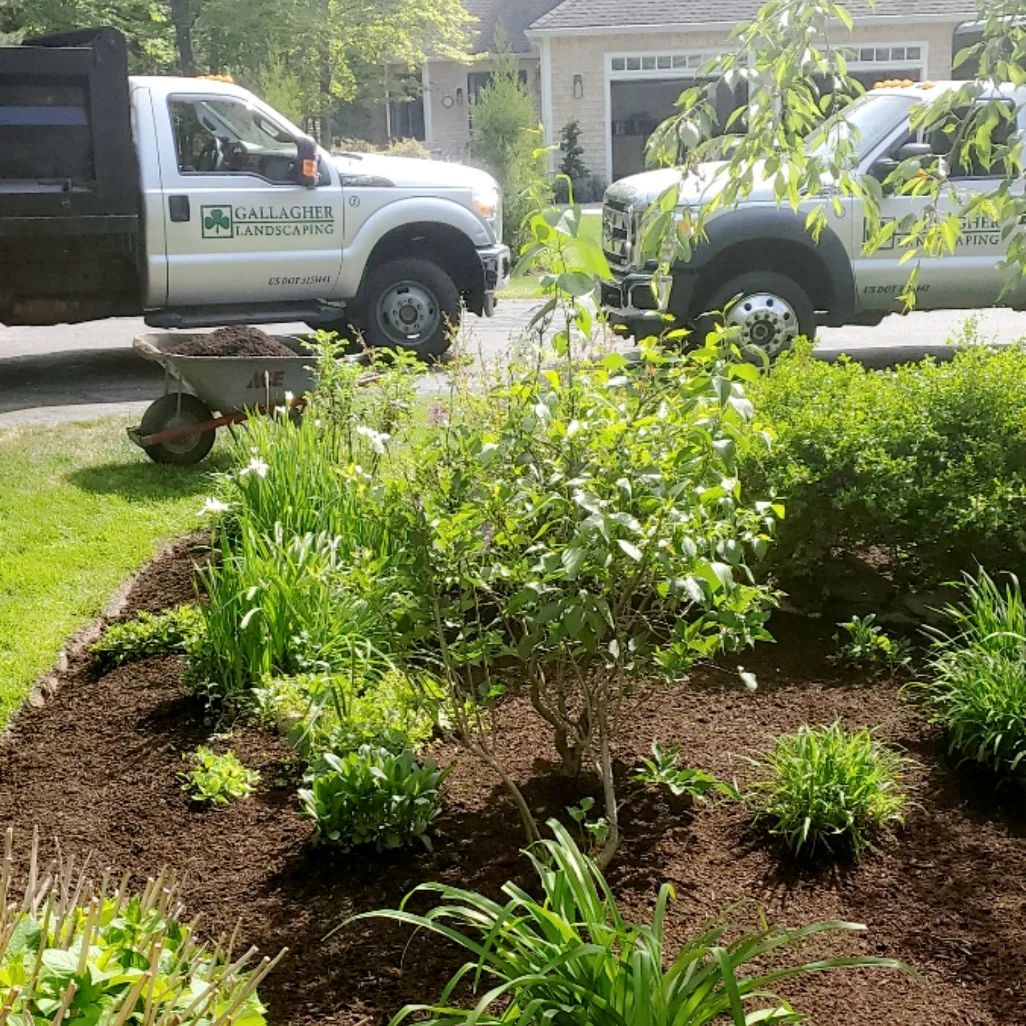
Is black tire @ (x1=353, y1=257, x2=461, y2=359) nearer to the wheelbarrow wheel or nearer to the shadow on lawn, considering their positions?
the shadow on lawn

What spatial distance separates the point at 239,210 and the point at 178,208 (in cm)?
49

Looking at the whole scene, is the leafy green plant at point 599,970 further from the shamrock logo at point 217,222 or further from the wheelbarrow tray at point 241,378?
the shamrock logo at point 217,222

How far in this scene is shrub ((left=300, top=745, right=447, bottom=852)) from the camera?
376cm

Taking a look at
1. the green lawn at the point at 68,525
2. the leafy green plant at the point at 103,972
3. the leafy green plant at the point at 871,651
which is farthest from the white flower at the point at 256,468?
the leafy green plant at the point at 103,972

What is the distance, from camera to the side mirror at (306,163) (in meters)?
11.5

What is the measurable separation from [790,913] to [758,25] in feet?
7.12

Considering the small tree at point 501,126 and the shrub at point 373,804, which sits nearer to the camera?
the shrub at point 373,804

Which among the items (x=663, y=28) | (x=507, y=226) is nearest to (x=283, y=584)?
(x=507, y=226)

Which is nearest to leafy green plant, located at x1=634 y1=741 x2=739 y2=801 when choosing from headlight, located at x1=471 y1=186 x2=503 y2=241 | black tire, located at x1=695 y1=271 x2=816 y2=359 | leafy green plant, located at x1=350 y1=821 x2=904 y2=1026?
leafy green plant, located at x1=350 y1=821 x2=904 y2=1026

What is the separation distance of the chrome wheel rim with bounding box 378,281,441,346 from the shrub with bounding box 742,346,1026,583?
22.5 feet

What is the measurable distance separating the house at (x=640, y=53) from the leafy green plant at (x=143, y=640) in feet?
88.1

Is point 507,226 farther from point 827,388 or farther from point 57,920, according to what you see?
point 57,920

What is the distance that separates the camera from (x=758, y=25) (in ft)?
11.1

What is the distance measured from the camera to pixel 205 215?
446 inches
